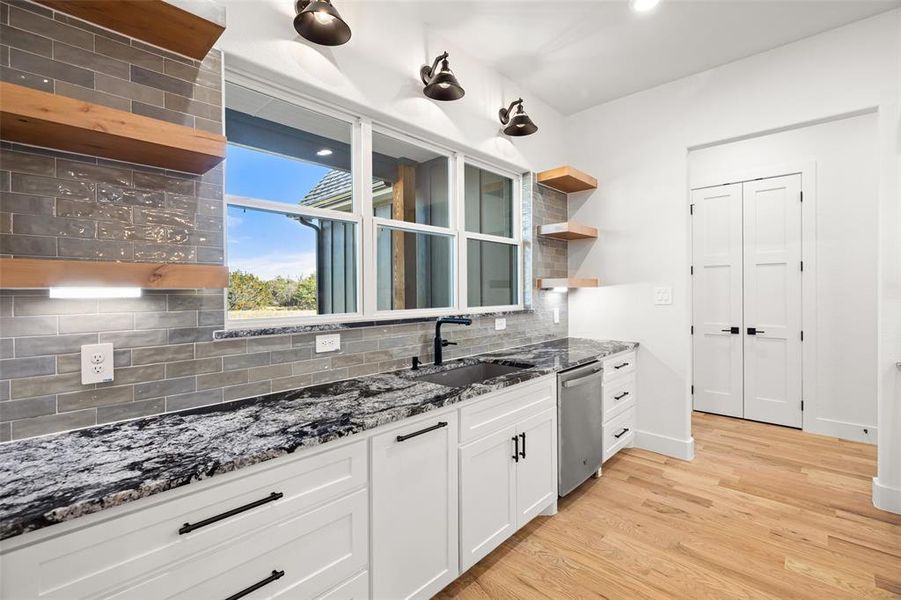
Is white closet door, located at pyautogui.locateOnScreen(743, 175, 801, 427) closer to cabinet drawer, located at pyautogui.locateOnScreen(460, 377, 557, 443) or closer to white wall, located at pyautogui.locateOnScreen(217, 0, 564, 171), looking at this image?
white wall, located at pyautogui.locateOnScreen(217, 0, 564, 171)

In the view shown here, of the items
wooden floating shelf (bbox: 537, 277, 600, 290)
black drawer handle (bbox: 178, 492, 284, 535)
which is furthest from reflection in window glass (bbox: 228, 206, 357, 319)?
wooden floating shelf (bbox: 537, 277, 600, 290)

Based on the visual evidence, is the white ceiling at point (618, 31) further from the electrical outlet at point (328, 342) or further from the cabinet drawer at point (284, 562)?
the cabinet drawer at point (284, 562)

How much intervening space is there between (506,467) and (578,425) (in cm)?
74

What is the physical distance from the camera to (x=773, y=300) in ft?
12.8

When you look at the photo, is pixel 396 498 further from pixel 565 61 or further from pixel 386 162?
pixel 565 61

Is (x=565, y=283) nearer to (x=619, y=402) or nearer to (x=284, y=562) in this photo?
(x=619, y=402)

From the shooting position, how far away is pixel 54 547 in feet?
2.85

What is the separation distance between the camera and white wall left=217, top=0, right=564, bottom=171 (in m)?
1.77

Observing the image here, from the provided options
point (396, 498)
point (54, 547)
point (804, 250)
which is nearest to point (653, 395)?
point (804, 250)

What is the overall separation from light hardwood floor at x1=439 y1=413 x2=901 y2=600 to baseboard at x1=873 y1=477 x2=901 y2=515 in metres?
0.06

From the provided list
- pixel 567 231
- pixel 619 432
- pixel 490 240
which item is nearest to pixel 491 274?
pixel 490 240

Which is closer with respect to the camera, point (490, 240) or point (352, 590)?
point (352, 590)

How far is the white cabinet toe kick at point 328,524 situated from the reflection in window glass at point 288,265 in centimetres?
86

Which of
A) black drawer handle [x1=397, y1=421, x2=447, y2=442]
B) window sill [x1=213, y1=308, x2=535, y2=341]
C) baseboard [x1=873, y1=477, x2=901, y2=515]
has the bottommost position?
baseboard [x1=873, y1=477, x2=901, y2=515]
